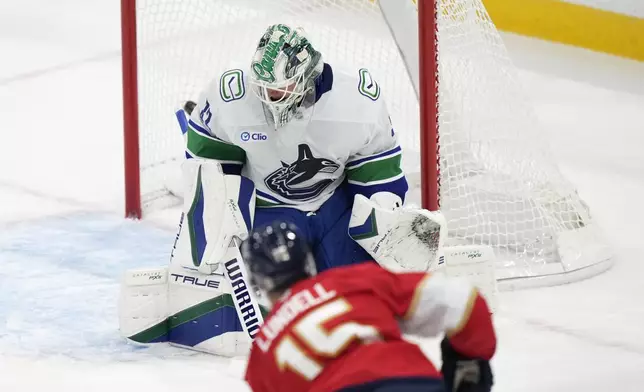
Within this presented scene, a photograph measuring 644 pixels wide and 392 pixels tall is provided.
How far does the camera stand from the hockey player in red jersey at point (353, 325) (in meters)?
2.07

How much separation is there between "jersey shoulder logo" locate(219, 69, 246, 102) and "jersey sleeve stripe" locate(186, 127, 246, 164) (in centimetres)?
12

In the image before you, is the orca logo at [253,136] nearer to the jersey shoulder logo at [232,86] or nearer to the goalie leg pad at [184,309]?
the jersey shoulder logo at [232,86]

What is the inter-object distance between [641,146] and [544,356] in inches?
79.0

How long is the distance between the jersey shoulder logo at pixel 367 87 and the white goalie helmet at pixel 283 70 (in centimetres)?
17

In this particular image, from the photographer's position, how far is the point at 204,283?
3.40 m

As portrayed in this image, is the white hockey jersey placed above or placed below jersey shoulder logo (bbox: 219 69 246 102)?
below

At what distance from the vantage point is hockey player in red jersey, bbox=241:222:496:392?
207cm

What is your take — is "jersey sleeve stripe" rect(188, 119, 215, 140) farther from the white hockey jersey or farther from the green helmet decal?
the green helmet decal

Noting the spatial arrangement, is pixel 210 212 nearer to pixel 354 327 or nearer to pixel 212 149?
pixel 212 149

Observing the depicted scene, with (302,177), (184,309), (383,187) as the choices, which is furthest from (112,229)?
(383,187)

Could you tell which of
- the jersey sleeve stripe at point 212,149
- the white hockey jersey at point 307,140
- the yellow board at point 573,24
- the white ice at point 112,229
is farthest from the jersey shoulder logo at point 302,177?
the yellow board at point 573,24

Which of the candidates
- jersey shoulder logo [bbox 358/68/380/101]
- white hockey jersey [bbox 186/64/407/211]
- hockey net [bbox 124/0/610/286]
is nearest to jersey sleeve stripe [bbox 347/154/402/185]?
white hockey jersey [bbox 186/64/407/211]

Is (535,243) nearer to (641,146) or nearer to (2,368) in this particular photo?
(641,146)

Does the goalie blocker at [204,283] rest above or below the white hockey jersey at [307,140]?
below
